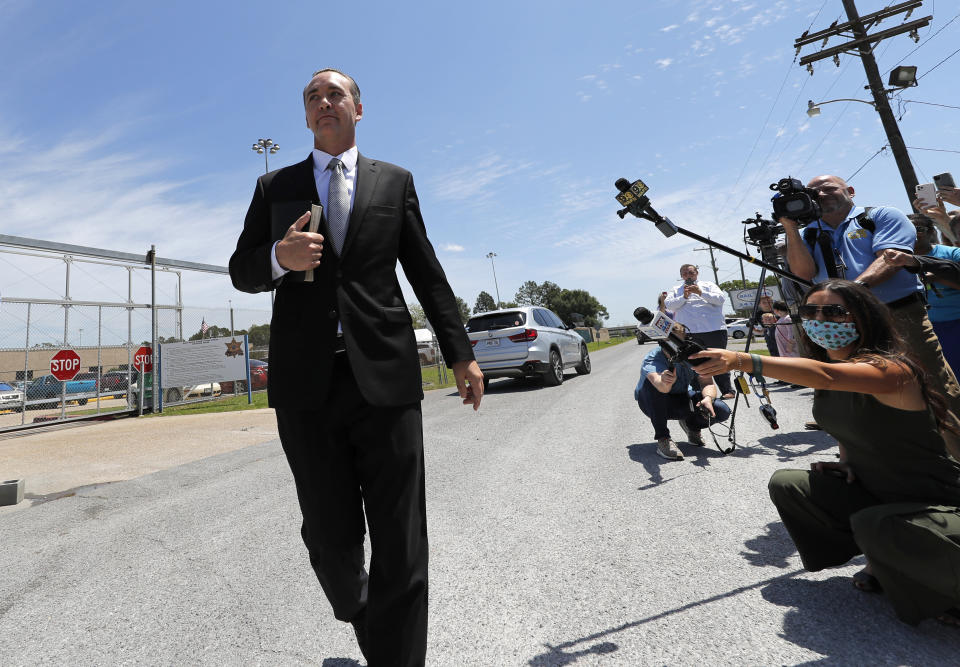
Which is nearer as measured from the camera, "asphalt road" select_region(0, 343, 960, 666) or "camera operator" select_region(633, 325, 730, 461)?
"asphalt road" select_region(0, 343, 960, 666)

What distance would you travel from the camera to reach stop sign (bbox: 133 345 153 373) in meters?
13.2

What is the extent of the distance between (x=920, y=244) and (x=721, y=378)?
218 centimetres

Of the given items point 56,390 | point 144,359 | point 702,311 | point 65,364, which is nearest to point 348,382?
point 702,311

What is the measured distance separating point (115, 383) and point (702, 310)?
1529 cm

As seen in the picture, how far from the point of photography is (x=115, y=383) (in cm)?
1394

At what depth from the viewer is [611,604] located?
79.9 inches

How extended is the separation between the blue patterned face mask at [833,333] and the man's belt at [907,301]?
1.37 meters

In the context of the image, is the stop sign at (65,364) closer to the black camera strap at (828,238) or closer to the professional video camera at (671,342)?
the professional video camera at (671,342)

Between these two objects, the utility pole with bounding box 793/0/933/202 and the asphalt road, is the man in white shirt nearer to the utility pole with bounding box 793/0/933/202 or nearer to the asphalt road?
the asphalt road

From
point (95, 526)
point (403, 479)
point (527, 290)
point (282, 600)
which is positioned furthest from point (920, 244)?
point (527, 290)

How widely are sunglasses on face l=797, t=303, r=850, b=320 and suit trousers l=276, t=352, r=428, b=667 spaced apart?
66.4 inches

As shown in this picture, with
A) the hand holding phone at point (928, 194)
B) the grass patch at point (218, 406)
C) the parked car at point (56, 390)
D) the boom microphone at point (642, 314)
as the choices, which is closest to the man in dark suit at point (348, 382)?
the boom microphone at point (642, 314)

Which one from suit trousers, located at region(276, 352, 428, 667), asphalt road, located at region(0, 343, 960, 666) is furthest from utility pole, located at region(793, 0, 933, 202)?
suit trousers, located at region(276, 352, 428, 667)

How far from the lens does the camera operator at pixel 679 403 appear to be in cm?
442
